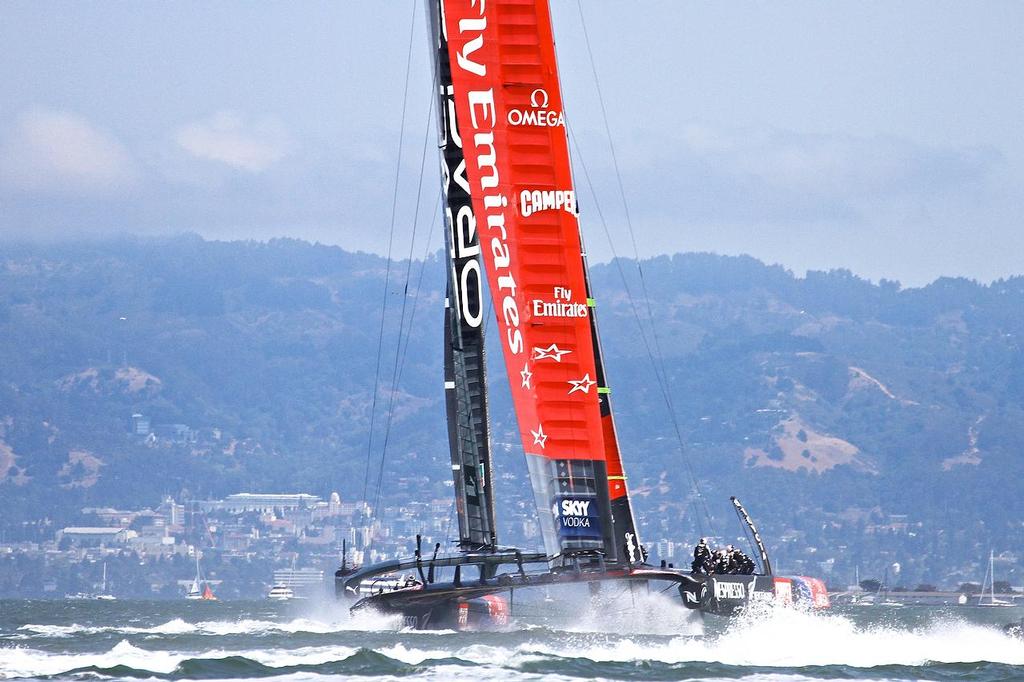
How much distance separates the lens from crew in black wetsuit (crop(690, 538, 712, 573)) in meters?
38.7

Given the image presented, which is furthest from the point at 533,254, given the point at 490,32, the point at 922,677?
the point at 922,677

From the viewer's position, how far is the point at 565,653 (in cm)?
3400

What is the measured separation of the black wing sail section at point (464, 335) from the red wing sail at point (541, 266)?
129 inches

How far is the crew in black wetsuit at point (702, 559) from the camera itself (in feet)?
127

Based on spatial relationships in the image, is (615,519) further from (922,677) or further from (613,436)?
(922,677)

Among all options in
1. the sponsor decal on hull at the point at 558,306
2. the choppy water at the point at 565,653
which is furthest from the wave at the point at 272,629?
the sponsor decal on hull at the point at 558,306

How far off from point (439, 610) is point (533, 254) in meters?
6.72

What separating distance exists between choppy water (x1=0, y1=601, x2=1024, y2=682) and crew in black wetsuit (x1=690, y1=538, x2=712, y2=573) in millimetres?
1360

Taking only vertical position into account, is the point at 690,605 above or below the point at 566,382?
below

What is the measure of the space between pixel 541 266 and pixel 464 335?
13.9ft

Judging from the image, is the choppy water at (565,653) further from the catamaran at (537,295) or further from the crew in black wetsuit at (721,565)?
the crew in black wetsuit at (721,565)

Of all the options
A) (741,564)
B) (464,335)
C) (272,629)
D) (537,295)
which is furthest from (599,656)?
(272,629)

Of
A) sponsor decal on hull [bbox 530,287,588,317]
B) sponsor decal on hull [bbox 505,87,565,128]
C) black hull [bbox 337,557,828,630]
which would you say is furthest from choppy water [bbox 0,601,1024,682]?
sponsor decal on hull [bbox 505,87,565,128]

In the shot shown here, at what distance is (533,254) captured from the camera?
123ft
